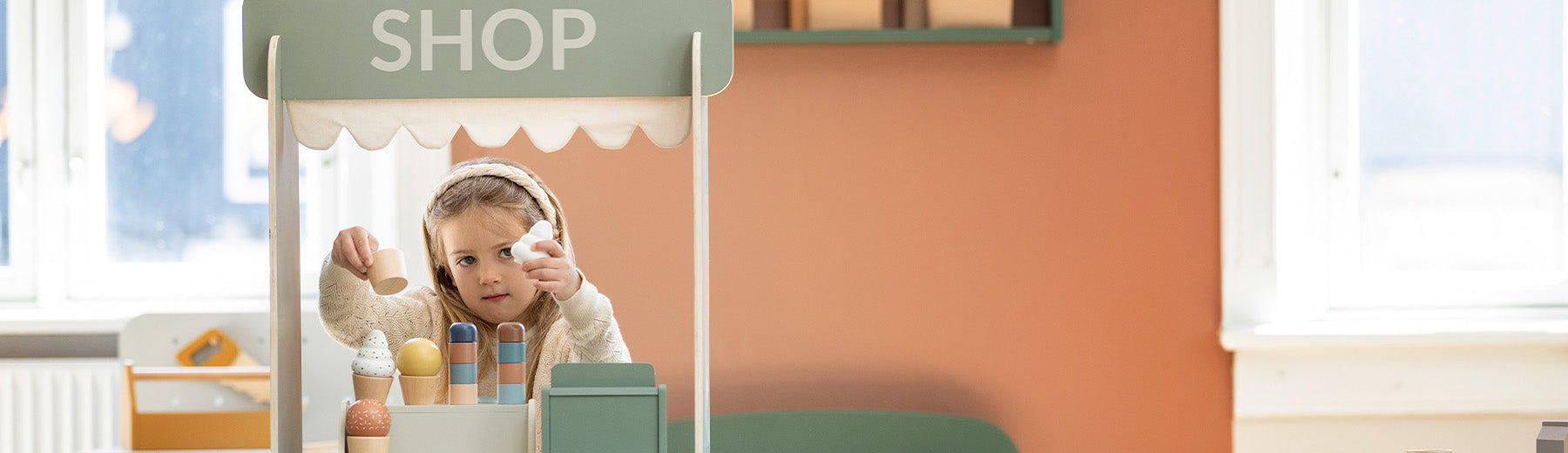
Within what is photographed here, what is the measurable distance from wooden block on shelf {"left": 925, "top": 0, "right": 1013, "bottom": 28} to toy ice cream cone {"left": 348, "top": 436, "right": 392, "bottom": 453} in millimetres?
1065

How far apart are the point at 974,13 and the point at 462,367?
99 centimetres

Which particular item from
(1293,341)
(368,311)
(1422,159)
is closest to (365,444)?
(368,311)

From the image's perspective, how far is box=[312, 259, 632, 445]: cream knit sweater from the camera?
3.76ft

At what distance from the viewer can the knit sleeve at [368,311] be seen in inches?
47.4

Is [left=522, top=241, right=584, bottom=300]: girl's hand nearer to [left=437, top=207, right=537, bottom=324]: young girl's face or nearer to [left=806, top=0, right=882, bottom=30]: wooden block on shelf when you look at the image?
[left=437, top=207, right=537, bottom=324]: young girl's face

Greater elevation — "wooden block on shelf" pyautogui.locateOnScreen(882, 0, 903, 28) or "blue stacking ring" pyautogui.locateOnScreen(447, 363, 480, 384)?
"wooden block on shelf" pyautogui.locateOnScreen(882, 0, 903, 28)

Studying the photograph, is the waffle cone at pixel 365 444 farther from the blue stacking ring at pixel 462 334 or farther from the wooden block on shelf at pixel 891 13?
the wooden block on shelf at pixel 891 13

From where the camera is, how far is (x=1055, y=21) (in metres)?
1.73

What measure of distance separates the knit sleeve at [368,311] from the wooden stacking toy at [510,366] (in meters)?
0.24

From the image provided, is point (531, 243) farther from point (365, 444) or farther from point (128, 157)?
point (128, 157)

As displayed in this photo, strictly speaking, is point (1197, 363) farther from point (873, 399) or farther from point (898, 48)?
point (898, 48)

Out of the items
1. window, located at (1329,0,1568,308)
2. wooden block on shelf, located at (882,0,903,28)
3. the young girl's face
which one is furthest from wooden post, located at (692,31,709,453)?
window, located at (1329,0,1568,308)

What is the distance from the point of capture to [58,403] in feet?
6.38

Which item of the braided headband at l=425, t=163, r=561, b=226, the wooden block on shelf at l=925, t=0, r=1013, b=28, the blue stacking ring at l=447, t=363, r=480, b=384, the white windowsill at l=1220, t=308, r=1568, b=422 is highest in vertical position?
the wooden block on shelf at l=925, t=0, r=1013, b=28
